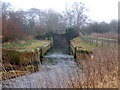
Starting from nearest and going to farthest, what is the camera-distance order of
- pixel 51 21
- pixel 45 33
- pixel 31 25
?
pixel 31 25
pixel 45 33
pixel 51 21

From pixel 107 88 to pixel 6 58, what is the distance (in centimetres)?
828

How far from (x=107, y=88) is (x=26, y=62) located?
Result: 813 cm

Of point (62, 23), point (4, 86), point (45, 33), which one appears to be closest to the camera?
point (4, 86)

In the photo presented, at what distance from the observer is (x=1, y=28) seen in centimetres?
1503

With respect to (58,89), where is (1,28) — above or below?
above

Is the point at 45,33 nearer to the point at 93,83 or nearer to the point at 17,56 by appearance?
the point at 17,56

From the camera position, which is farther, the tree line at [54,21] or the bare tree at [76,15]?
the bare tree at [76,15]

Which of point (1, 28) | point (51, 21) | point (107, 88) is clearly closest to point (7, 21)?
point (1, 28)

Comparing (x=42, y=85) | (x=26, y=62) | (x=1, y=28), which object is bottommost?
(x=26, y=62)

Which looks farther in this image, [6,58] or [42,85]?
[6,58]

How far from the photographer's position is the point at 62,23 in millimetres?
35375

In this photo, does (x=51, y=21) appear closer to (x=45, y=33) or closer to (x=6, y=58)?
(x=45, y=33)

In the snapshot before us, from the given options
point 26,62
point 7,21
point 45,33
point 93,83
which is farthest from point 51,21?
point 93,83

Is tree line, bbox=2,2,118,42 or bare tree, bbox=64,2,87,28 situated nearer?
tree line, bbox=2,2,118,42
